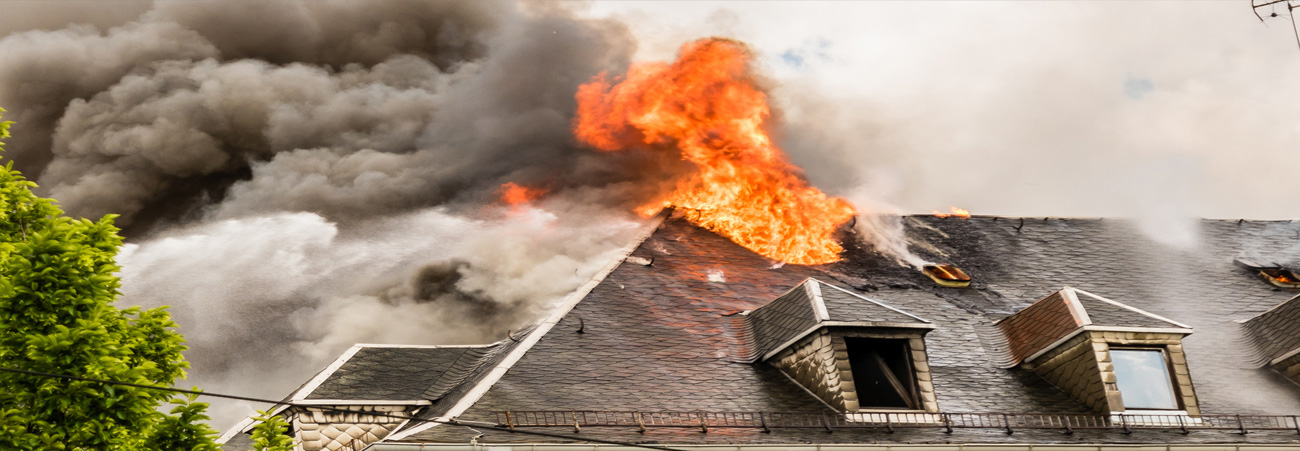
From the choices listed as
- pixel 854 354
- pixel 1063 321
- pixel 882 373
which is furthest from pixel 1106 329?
pixel 854 354

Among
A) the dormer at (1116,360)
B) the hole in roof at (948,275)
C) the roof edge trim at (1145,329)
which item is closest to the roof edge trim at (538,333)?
the hole in roof at (948,275)

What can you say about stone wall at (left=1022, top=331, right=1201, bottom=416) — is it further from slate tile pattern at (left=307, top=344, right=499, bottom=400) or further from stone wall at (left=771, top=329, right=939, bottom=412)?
slate tile pattern at (left=307, top=344, right=499, bottom=400)

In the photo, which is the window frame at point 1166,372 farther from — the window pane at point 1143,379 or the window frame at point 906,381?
the window frame at point 906,381

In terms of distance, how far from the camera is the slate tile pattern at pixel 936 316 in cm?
1488

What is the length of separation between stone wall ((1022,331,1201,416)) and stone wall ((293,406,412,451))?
377 inches

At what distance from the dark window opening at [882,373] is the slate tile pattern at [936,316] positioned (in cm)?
72

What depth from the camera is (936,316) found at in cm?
1905

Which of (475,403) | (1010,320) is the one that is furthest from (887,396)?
(475,403)

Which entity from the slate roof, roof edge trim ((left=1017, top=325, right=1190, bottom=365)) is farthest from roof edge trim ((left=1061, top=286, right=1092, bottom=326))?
roof edge trim ((left=1017, top=325, right=1190, bottom=365))

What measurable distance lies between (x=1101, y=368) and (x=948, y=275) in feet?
15.5

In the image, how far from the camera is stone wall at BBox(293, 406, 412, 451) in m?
15.7

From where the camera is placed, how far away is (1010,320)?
749 inches

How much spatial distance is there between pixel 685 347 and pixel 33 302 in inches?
332

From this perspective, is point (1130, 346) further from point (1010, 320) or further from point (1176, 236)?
point (1176, 236)
